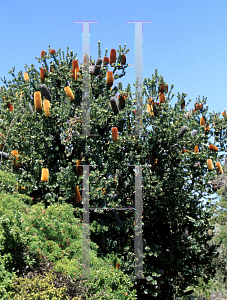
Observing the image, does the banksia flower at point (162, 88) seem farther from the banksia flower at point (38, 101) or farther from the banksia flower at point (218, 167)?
the banksia flower at point (38, 101)

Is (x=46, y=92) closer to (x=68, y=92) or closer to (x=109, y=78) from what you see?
(x=68, y=92)

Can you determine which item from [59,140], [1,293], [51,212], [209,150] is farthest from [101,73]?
[1,293]

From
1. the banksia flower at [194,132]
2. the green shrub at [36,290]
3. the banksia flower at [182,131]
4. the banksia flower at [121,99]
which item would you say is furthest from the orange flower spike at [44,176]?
the banksia flower at [194,132]

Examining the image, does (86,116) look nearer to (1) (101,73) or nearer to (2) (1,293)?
(1) (101,73)

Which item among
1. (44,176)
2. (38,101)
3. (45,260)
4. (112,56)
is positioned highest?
(112,56)

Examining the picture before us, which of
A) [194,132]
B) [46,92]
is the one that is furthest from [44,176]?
[194,132]

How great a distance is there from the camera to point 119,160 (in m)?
10.1

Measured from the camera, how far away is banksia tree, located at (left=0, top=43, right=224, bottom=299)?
9711 millimetres

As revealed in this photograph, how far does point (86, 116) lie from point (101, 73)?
2013mm

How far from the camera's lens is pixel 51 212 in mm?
7703

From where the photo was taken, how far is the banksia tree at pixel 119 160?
971 centimetres

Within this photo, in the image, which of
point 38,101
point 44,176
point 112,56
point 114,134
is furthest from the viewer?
point 112,56

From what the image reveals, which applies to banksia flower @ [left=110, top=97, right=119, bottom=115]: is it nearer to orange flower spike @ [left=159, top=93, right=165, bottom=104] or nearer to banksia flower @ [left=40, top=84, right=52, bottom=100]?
orange flower spike @ [left=159, top=93, right=165, bottom=104]

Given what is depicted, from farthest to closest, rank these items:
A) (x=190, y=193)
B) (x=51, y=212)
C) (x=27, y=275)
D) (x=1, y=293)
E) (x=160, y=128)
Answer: (x=190, y=193) → (x=160, y=128) → (x=51, y=212) → (x=27, y=275) → (x=1, y=293)
